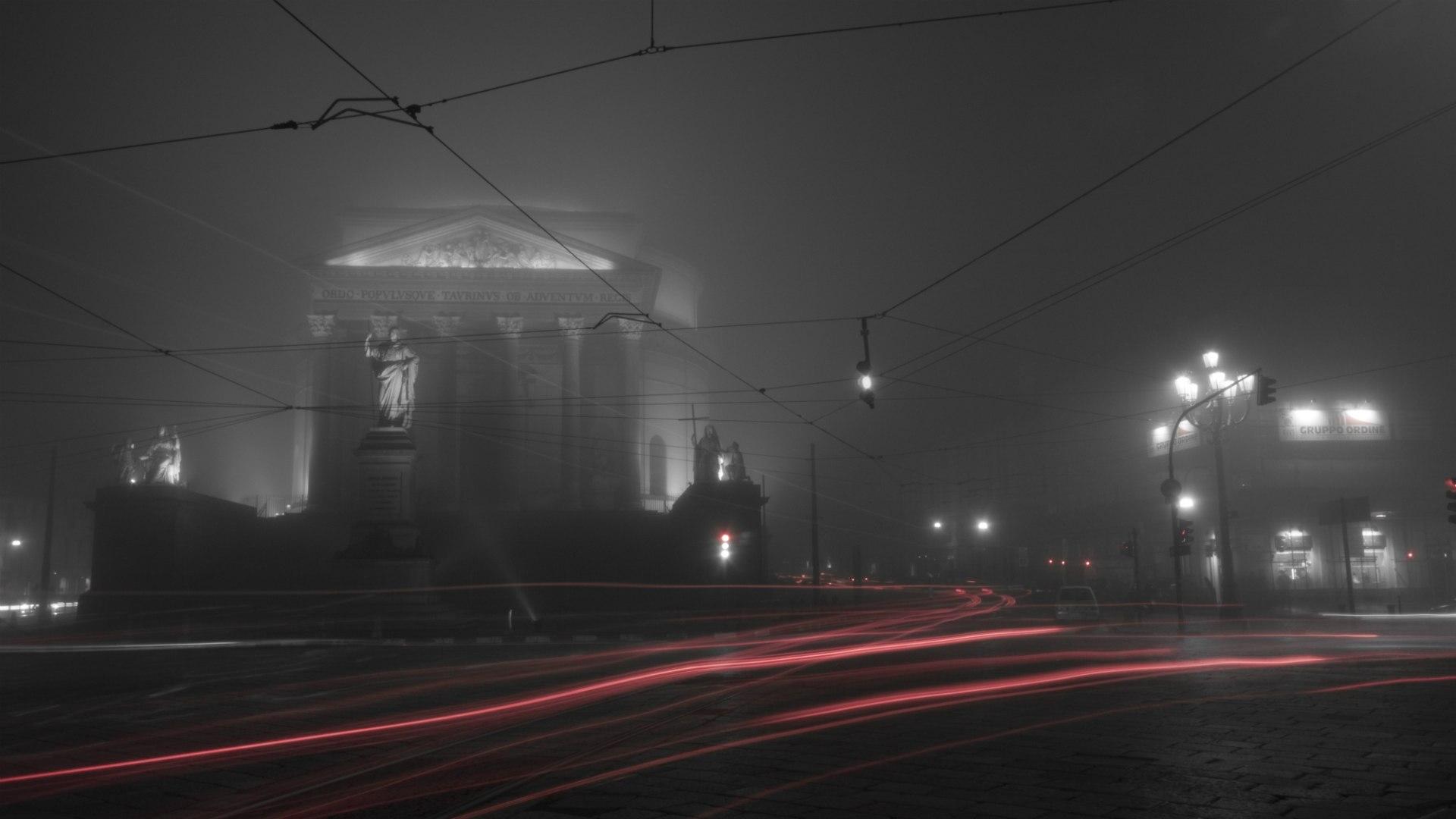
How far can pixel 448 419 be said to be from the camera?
59.4 meters

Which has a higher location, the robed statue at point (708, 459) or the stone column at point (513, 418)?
the stone column at point (513, 418)

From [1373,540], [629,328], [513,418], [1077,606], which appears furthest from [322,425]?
[1373,540]

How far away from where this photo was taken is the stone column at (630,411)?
189ft

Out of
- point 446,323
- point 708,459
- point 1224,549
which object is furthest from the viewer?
point 446,323

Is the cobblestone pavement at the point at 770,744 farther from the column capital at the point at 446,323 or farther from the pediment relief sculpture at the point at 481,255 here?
the pediment relief sculpture at the point at 481,255

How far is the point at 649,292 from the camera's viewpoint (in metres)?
58.6

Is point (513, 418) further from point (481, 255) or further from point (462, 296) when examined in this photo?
point (481, 255)

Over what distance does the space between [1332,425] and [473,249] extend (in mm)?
52105

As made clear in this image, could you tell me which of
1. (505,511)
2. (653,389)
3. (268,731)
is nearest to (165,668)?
(268,731)

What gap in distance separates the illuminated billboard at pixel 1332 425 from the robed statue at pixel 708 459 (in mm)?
38920

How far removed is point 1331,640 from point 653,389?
53.1 metres

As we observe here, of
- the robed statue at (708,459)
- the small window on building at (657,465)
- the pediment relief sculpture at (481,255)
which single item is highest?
the pediment relief sculpture at (481,255)

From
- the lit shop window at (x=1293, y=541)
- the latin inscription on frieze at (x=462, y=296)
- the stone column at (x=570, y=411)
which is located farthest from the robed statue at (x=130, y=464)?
the lit shop window at (x=1293, y=541)

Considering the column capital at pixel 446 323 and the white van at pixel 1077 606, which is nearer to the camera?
the white van at pixel 1077 606
